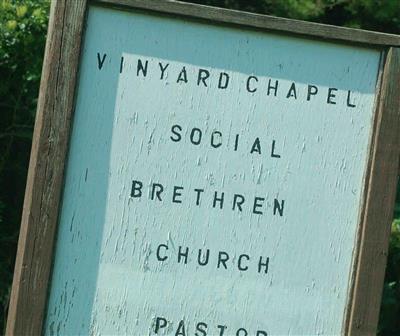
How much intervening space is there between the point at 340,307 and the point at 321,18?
11.5 feet

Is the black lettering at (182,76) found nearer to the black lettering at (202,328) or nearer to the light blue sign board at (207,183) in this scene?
the light blue sign board at (207,183)

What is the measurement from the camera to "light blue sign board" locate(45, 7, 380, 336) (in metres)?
2.67

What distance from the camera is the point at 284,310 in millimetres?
2723

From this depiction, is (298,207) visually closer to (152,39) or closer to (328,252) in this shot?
(328,252)

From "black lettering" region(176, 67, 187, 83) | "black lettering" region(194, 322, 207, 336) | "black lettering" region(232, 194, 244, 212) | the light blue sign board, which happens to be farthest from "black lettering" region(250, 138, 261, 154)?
"black lettering" region(194, 322, 207, 336)

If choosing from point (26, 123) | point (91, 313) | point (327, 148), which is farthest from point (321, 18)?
point (91, 313)

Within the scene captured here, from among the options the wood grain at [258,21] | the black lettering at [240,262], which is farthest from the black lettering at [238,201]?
the wood grain at [258,21]

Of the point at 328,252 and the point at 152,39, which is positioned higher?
the point at 152,39

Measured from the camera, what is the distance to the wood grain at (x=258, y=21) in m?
2.66

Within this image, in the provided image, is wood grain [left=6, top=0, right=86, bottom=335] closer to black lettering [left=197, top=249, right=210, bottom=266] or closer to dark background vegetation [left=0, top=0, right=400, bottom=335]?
black lettering [left=197, top=249, right=210, bottom=266]

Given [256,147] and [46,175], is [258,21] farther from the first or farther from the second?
[46,175]

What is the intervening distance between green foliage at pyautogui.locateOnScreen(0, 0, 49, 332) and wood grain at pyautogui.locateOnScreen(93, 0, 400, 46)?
1747 millimetres

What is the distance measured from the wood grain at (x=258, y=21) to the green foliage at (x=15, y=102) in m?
1.75

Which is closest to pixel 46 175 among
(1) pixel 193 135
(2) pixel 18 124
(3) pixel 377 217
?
(1) pixel 193 135
